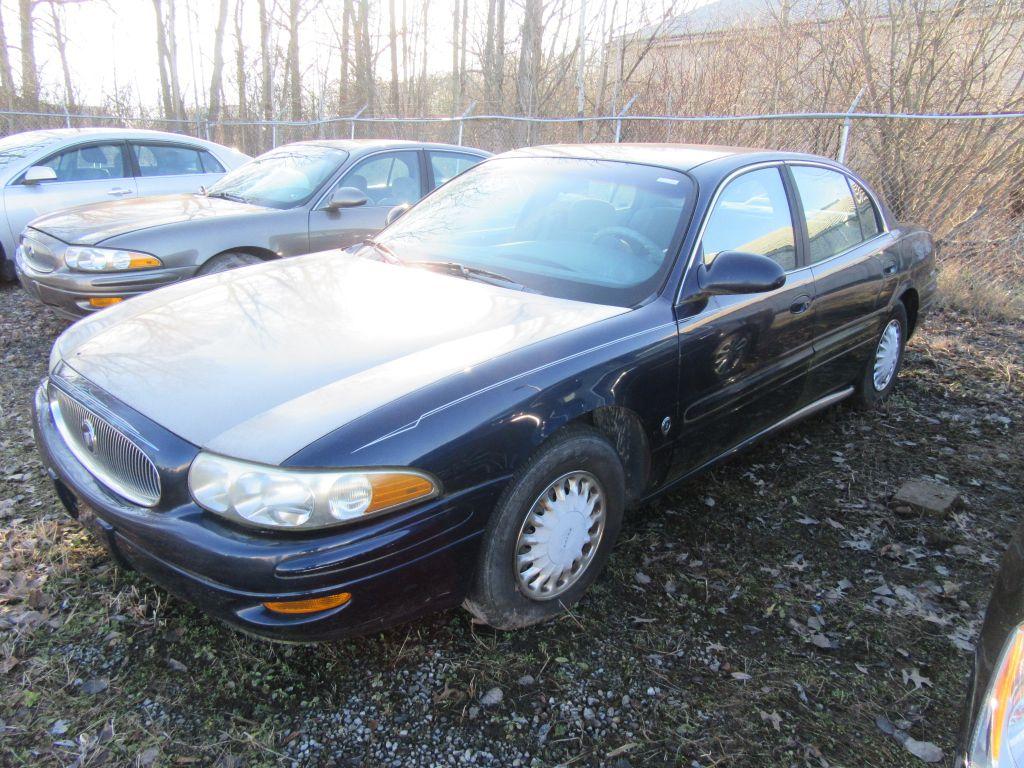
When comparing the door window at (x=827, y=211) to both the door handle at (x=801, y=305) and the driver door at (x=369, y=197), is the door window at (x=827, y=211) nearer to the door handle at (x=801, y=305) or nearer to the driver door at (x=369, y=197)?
the door handle at (x=801, y=305)

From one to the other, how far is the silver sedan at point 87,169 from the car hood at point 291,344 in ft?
15.8

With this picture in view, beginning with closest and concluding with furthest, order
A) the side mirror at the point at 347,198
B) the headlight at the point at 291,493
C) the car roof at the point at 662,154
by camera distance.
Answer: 1. the headlight at the point at 291,493
2. the car roof at the point at 662,154
3. the side mirror at the point at 347,198

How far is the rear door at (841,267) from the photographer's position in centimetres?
352

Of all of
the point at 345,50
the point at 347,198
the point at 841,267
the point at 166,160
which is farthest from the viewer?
the point at 345,50

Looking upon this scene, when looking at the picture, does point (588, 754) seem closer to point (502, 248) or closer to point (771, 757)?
point (771, 757)

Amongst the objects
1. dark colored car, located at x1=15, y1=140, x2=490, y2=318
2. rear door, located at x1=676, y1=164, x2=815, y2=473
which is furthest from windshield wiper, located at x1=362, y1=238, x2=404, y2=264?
dark colored car, located at x1=15, y1=140, x2=490, y2=318

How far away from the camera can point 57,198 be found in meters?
6.74

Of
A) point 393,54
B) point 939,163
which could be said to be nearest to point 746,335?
point 939,163

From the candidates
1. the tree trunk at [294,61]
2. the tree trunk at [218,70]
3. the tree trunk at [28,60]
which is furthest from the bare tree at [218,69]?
the tree trunk at [28,60]

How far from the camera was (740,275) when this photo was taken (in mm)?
2672

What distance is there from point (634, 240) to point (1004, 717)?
2070mm

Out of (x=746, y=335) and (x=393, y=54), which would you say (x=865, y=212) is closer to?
(x=746, y=335)

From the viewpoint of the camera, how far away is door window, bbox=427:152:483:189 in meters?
6.36

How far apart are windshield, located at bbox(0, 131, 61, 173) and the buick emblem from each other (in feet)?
19.3
